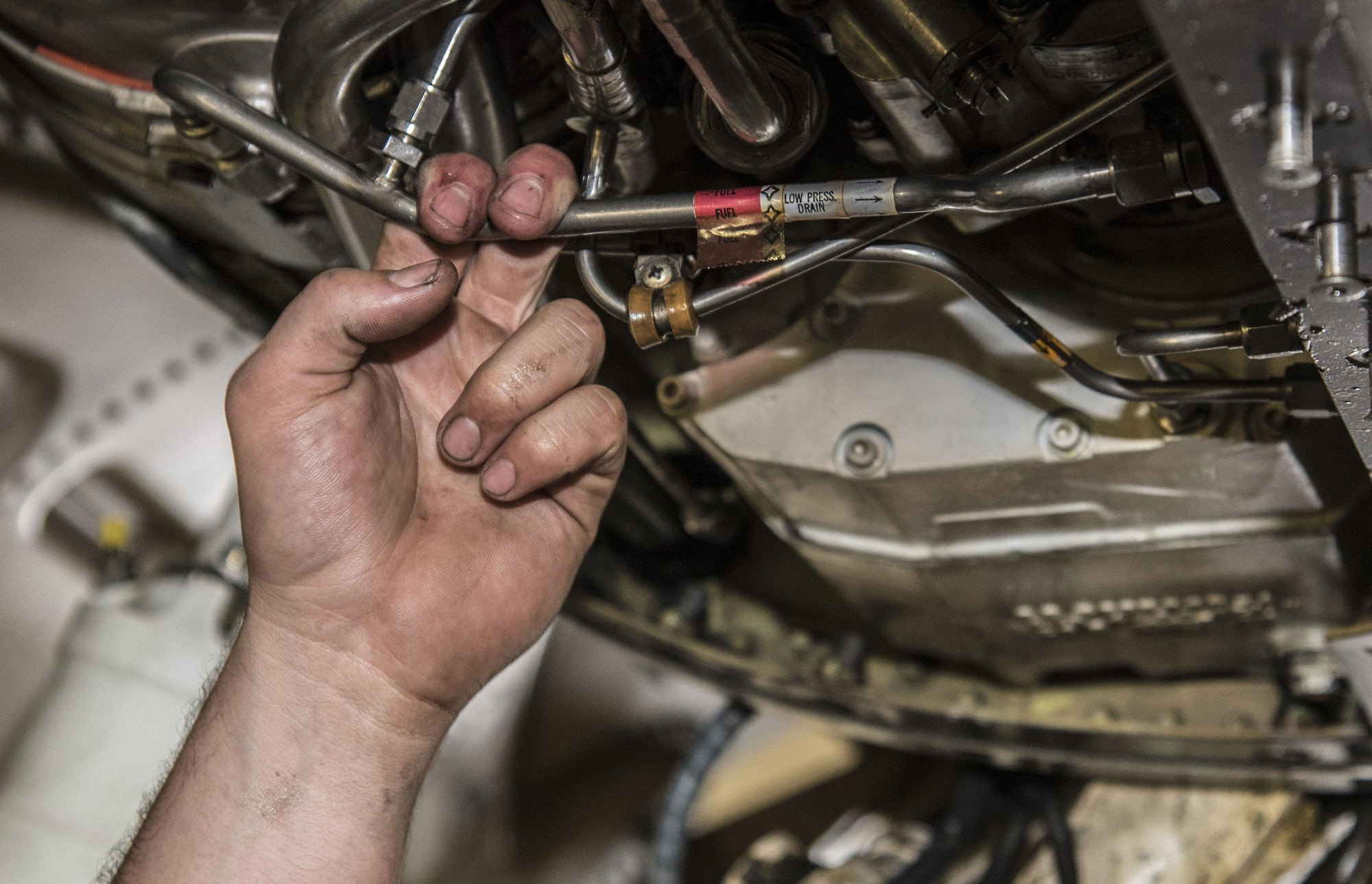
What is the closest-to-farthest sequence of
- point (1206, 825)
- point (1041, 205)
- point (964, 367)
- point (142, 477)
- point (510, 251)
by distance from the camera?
point (1041, 205) < point (510, 251) < point (964, 367) < point (1206, 825) < point (142, 477)

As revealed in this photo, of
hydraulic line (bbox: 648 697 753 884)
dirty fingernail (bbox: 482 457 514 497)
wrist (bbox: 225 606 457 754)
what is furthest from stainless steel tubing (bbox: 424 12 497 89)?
hydraulic line (bbox: 648 697 753 884)

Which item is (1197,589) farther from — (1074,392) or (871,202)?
(871,202)

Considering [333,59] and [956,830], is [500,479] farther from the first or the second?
[956,830]

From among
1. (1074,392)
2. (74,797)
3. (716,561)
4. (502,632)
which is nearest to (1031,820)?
(716,561)

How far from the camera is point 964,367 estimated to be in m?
0.78

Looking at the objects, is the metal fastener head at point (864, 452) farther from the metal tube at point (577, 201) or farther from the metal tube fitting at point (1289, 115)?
the metal tube fitting at point (1289, 115)

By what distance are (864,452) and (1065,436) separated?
0.14 meters

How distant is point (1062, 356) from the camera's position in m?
0.67

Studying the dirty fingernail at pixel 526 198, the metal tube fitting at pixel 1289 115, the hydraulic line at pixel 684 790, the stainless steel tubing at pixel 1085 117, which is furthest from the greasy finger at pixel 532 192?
the hydraulic line at pixel 684 790

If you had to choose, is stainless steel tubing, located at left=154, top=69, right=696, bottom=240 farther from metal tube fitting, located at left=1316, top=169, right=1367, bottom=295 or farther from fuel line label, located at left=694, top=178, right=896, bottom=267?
metal tube fitting, located at left=1316, top=169, right=1367, bottom=295

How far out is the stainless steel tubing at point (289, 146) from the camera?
1.99 feet

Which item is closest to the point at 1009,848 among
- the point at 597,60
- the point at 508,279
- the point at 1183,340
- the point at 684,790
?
the point at 684,790

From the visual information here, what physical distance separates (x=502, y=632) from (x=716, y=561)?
43cm

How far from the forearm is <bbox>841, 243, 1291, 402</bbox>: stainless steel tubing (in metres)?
0.40
